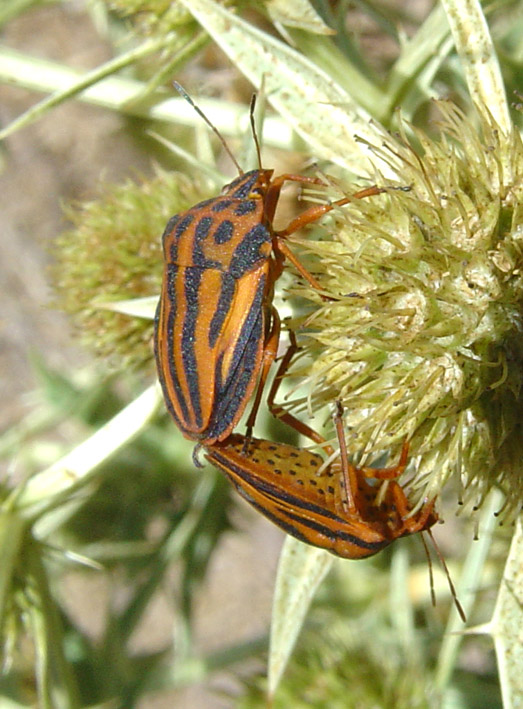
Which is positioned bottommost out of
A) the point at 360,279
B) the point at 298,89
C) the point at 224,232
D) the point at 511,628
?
the point at 511,628

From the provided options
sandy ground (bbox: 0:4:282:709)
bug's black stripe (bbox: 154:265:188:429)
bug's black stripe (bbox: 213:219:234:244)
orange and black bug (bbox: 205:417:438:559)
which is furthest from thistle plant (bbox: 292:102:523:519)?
sandy ground (bbox: 0:4:282:709)

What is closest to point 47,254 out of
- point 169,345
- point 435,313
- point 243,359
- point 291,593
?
point 291,593

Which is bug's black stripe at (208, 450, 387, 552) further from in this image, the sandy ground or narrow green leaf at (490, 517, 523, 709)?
the sandy ground

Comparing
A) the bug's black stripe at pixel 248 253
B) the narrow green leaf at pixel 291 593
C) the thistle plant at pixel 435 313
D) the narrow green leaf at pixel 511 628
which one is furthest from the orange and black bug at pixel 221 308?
the narrow green leaf at pixel 511 628

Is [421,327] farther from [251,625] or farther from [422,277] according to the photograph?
[251,625]

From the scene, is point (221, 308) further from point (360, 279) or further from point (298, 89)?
point (298, 89)

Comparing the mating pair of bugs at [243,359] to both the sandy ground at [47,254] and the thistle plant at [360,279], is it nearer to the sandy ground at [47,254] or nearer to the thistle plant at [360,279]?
the thistle plant at [360,279]

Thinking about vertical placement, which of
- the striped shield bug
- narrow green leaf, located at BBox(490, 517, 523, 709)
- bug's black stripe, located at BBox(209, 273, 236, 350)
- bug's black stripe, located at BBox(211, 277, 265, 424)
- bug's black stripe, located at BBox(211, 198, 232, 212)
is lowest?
narrow green leaf, located at BBox(490, 517, 523, 709)
